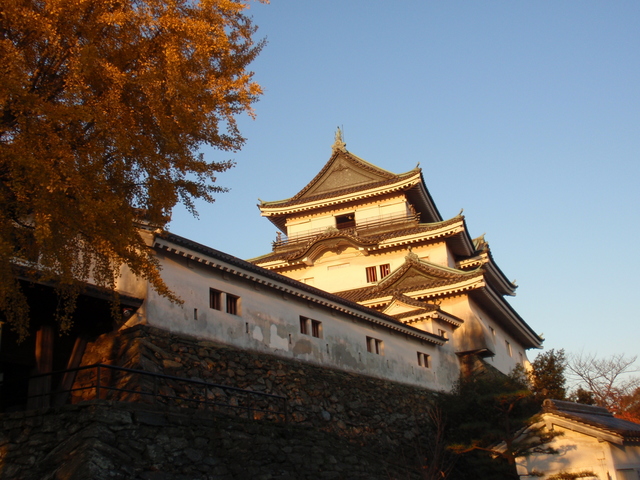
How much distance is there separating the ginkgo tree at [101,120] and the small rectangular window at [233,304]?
575cm

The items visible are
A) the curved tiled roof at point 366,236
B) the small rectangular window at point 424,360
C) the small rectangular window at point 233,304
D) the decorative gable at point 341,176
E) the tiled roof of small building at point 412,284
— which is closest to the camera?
the small rectangular window at point 233,304

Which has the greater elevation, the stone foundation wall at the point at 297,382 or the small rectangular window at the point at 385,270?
the small rectangular window at the point at 385,270

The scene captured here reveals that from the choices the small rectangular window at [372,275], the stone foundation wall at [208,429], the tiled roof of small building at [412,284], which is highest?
the small rectangular window at [372,275]

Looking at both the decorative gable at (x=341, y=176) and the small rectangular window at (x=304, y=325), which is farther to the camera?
the decorative gable at (x=341, y=176)

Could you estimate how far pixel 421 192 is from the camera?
120 feet

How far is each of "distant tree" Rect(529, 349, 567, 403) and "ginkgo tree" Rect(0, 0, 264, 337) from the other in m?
22.6

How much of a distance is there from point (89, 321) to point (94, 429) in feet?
16.7

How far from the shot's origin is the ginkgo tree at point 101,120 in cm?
941

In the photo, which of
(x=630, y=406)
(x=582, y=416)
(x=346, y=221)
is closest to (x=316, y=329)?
(x=582, y=416)

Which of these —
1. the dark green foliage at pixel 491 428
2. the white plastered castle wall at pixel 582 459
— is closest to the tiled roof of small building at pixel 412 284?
the dark green foliage at pixel 491 428

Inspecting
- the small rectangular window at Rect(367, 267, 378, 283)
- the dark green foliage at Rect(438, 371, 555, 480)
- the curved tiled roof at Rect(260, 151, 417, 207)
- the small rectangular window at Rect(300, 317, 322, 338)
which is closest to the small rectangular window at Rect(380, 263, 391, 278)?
the small rectangular window at Rect(367, 267, 378, 283)

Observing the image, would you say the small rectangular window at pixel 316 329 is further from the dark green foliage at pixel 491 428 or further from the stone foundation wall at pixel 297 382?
the dark green foliage at pixel 491 428

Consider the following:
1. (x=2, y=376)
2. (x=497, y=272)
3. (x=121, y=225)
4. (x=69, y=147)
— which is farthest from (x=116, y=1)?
(x=497, y=272)

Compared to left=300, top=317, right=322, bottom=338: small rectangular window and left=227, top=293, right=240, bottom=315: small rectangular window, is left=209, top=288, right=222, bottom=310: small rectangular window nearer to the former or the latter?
left=227, top=293, right=240, bottom=315: small rectangular window
